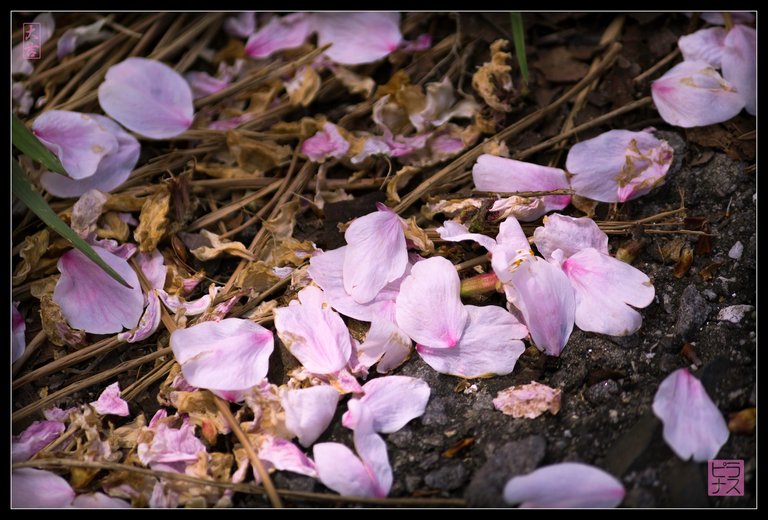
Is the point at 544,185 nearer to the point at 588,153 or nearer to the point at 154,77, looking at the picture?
the point at 588,153

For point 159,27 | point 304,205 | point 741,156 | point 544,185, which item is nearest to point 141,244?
point 304,205

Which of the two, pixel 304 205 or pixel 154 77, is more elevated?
pixel 154 77

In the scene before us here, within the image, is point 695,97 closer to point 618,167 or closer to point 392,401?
point 618,167

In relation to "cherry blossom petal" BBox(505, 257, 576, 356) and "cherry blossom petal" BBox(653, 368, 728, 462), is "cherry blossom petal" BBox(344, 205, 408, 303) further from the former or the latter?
"cherry blossom petal" BBox(653, 368, 728, 462)

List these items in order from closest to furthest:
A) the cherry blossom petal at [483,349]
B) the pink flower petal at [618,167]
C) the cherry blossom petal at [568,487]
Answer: the cherry blossom petal at [568,487], the cherry blossom petal at [483,349], the pink flower petal at [618,167]

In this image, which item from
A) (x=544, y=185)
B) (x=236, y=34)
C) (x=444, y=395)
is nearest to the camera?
(x=444, y=395)

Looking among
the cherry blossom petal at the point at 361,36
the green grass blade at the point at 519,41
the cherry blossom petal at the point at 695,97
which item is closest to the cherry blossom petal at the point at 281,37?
the cherry blossom petal at the point at 361,36

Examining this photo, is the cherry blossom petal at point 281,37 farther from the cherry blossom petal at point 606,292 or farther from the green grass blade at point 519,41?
the cherry blossom petal at point 606,292

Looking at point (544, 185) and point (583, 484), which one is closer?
point (583, 484)
